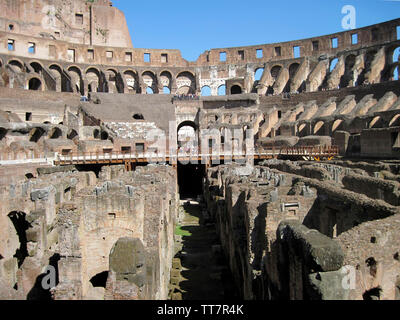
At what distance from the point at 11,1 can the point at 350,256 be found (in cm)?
5512

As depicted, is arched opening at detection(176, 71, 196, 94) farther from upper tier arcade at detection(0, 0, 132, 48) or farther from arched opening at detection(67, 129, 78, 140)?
arched opening at detection(67, 129, 78, 140)

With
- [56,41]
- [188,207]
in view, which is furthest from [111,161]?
[56,41]

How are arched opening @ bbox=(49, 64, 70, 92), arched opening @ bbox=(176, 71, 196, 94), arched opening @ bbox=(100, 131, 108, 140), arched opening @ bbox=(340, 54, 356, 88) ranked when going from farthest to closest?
arched opening @ bbox=(176, 71, 196, 94) < arched opening @ bbox=(49, 64, 70, 92) < arched opening @ bbox=(340, 54, 356, 88) < arched opening @ bbox=(100, 131, 108, 140)

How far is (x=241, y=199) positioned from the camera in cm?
1001

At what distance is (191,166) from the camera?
31703 millimetres

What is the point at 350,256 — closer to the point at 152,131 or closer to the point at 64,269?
the point at 64,269

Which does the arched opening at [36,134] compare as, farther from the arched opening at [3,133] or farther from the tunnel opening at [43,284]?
the tunnel opening at [43,284]

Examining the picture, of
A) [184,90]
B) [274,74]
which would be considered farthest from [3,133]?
[274,74]

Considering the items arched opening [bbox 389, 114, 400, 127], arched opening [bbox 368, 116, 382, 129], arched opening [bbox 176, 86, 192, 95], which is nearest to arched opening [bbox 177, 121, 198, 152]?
arched opening [bbox 176, 86, 192, 95]

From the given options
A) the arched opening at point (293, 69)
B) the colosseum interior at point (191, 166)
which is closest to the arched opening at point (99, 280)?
the colosseum interior at point (191, 166)

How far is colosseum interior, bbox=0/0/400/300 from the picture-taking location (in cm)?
568

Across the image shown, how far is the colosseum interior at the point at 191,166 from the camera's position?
568 cm

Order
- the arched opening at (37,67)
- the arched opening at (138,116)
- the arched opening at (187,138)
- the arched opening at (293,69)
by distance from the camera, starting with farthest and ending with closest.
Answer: the arched opening at (293,69), the arched opening at (37,67), the arched opening at (138,116), the arched opening at (187,138)
